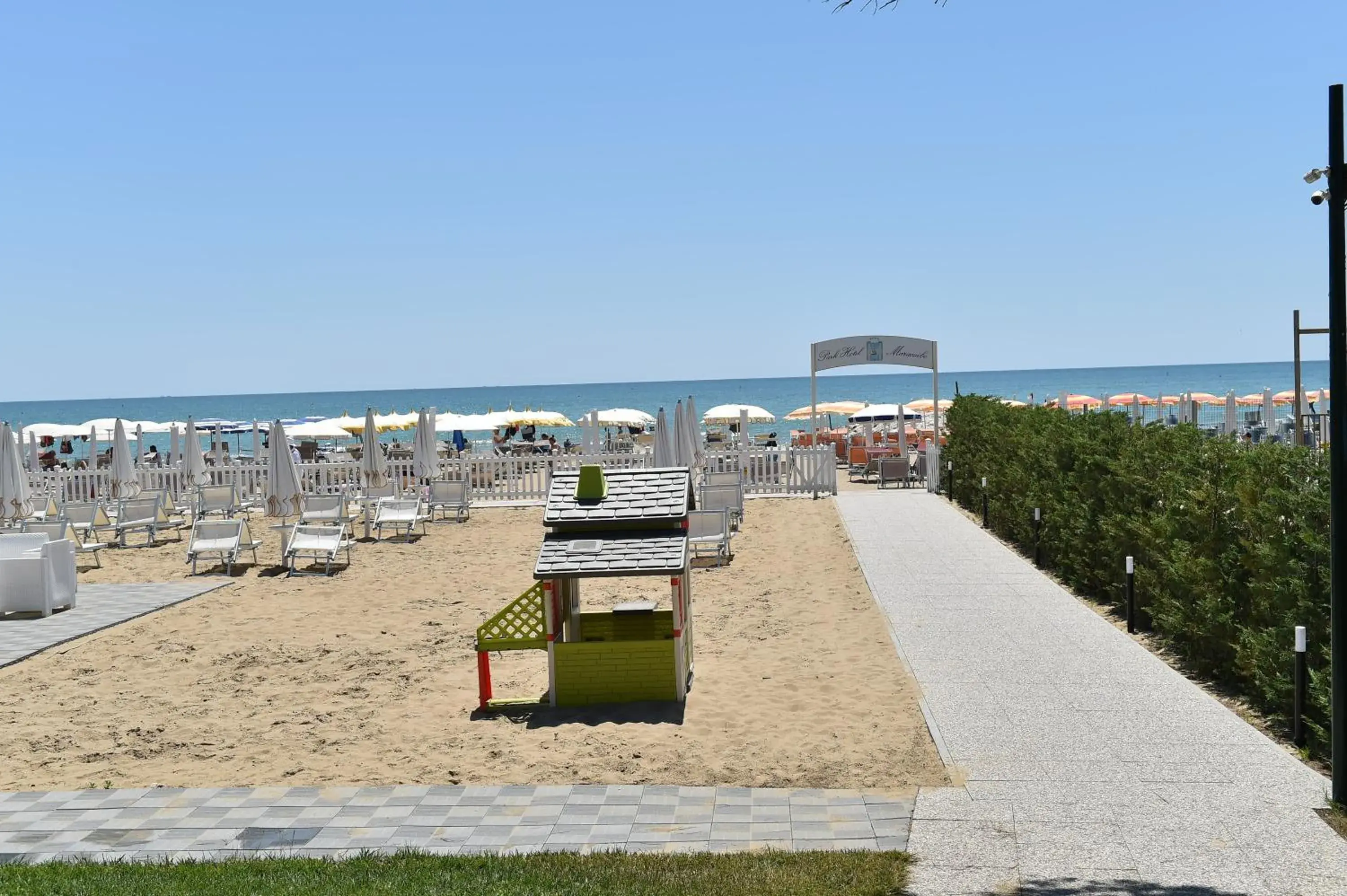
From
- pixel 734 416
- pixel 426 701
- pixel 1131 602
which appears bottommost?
pixel 426 701

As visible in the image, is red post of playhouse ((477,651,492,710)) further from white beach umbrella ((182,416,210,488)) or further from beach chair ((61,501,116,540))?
white beach umbrella ((182,416,210,488))

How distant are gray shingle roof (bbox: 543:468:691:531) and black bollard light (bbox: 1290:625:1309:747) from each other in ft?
Result: 13.6

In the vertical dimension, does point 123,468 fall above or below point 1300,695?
above

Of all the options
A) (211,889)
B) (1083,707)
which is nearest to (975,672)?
(1083,707)

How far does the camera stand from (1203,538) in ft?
28.8

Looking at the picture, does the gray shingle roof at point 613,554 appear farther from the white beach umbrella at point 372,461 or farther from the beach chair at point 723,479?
the white beach umbrella at point 372,461

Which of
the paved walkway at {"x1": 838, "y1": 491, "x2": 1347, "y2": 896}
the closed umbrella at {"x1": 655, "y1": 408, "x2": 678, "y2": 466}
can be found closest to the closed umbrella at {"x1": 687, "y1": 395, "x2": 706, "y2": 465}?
the closed umbrella at {"x1": 655, "y1": 408, "x2": 678, "y2": 466}

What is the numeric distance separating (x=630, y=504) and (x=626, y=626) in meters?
1.02

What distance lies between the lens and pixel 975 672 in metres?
8.82

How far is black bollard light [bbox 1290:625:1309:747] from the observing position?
6.60 metres

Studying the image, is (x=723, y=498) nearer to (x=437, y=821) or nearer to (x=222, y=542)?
(x=222, y=542)

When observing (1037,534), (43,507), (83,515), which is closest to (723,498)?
(1037,534)

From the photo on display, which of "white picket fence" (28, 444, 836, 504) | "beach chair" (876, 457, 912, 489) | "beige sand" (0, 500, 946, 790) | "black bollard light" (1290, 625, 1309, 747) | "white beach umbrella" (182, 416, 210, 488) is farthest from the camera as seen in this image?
"beach chair" (876, 457, 912, 489)

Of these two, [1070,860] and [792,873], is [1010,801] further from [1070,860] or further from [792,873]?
[792,873]
